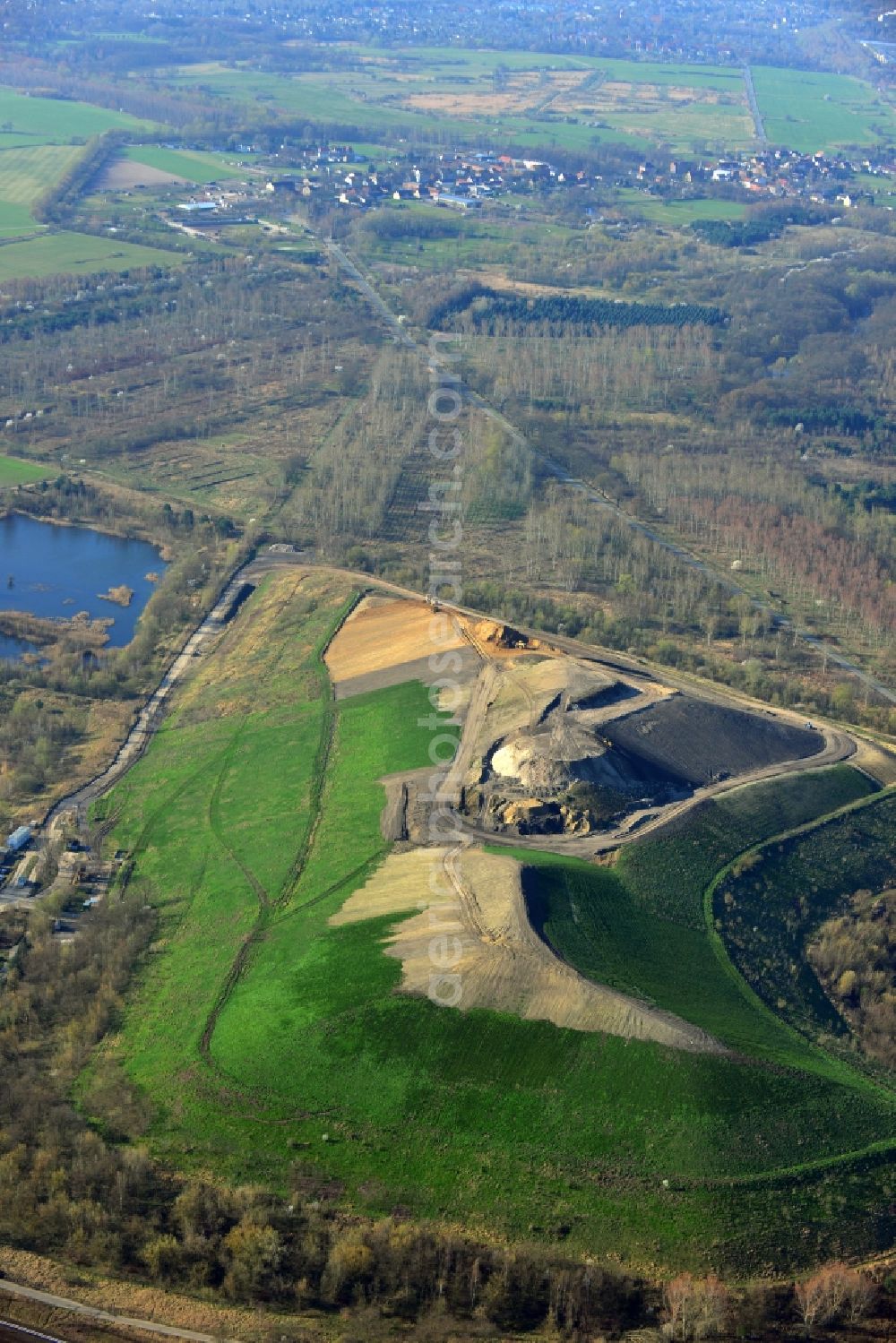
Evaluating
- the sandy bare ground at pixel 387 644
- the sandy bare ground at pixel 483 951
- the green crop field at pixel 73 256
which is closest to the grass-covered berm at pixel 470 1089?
the sandy bare ground at pixel 483 951

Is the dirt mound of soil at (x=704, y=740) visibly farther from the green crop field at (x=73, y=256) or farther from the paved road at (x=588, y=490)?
the green crop field at (x=73, y=256)

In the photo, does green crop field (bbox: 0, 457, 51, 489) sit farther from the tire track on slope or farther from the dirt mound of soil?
the dirt mound of soil

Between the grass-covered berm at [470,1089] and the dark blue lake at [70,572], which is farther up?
the grass-covered berm at [470,1089]

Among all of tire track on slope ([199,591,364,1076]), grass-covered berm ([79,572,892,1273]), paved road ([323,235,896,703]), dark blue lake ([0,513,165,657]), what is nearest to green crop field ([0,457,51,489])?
dark blue lake ([0,513,165,657])

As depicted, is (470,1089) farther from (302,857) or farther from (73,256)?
(73,256)

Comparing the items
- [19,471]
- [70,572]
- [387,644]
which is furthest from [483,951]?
[19,471]
